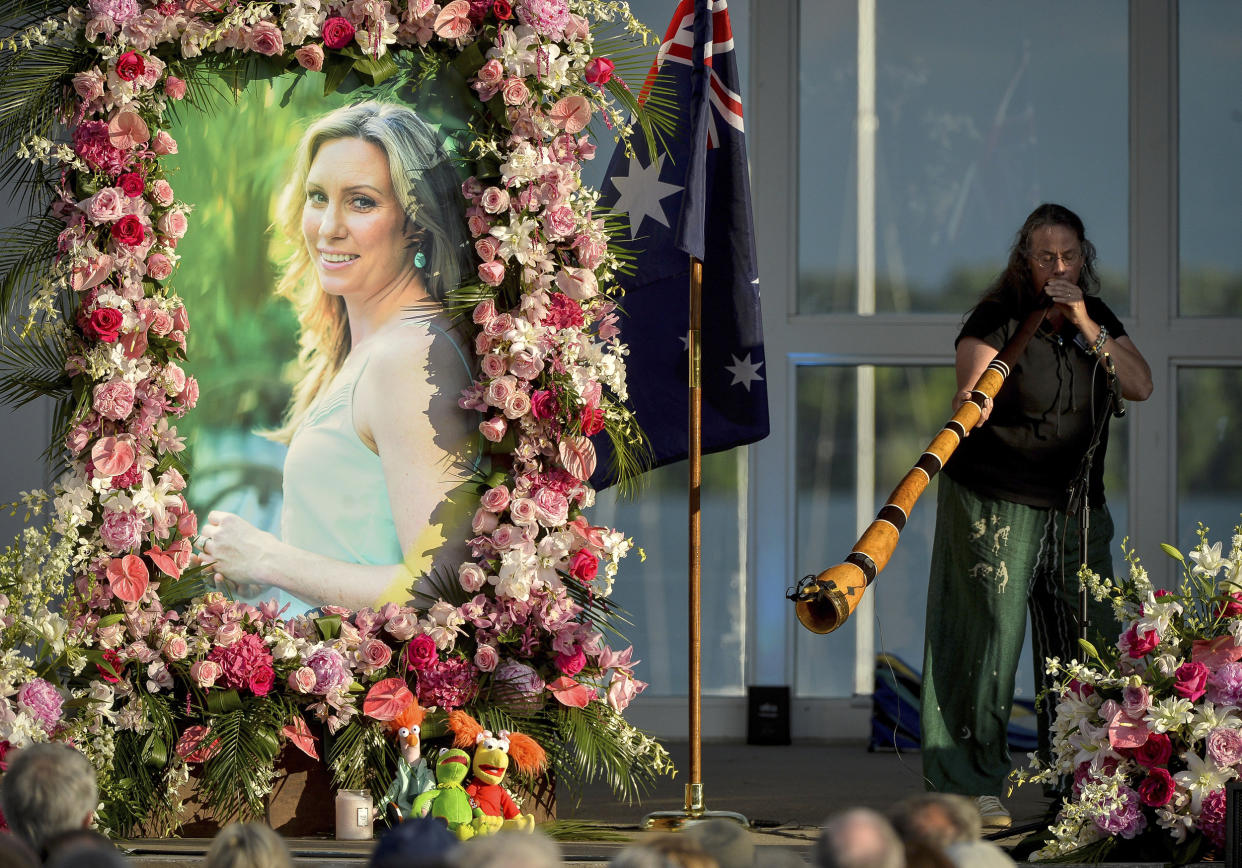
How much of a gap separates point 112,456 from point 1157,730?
8.18ft

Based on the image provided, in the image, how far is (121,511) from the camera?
3.58 m

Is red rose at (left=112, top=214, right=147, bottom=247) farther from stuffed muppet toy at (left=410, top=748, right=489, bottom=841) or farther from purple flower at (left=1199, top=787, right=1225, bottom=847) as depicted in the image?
purple flower at (left=1199, top=787, right=1225, bottom=847)

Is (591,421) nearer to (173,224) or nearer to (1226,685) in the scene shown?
(173,224)

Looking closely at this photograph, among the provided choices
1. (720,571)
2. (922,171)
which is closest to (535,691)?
(720,571)

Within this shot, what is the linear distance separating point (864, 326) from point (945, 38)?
122cm

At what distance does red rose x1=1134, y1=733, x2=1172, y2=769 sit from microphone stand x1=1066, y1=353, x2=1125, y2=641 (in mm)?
665

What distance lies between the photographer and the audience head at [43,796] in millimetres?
2059

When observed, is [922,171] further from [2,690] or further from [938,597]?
[2,690]

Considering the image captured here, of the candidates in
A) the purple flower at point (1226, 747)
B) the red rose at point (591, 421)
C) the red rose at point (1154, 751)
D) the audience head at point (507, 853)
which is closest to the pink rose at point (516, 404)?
the red rose at point (591, 421)

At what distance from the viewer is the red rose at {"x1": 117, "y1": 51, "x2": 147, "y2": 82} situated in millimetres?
3598

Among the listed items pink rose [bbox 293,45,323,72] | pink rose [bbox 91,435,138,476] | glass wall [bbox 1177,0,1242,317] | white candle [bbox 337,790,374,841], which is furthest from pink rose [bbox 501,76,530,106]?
glass wall [bbox 1177,0,1242,317]

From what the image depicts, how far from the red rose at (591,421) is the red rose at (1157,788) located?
1492mm

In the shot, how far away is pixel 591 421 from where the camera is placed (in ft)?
11.9

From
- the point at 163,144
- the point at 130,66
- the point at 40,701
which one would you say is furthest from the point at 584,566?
the point at 130,66
